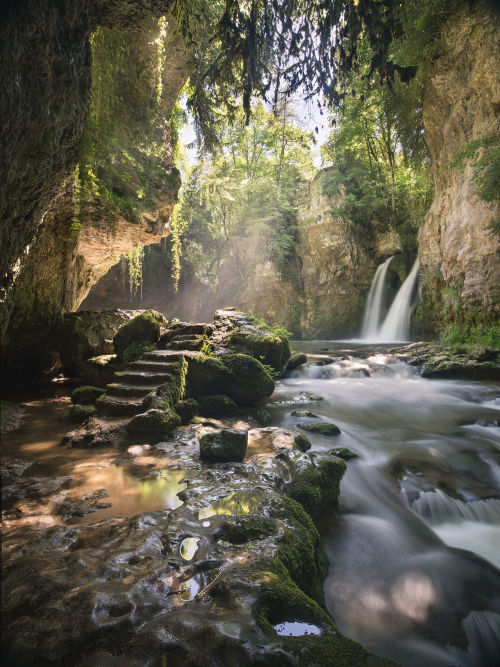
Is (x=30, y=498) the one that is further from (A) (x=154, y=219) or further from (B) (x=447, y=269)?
(B) (x=447, y=269)

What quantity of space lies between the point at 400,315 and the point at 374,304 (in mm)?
2434

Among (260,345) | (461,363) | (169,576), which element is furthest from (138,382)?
(461,363)

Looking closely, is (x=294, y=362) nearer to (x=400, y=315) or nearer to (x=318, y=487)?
(x=318, y=487)

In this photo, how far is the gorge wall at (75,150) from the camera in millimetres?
2020

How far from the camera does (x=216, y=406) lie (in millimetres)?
5555

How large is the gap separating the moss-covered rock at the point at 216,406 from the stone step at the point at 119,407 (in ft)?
4.07

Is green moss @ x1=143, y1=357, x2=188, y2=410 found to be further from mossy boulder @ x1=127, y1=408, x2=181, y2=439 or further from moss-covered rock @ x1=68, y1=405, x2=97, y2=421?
moss-covered rock @ x1=68, y1=405, x2=97, y2=421

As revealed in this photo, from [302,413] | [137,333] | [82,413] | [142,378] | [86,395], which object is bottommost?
[302,413]

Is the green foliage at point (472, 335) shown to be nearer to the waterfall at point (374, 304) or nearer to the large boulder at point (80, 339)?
the waterfall at point (374, 304)

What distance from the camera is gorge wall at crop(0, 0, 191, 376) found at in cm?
202

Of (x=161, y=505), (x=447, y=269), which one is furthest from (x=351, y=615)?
(x=447, y=269)

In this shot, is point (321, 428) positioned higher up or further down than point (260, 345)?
further down

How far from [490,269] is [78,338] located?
36.8 feet

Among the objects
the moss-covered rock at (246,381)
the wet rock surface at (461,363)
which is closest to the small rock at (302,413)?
the moss-covered rock at (246,381)
